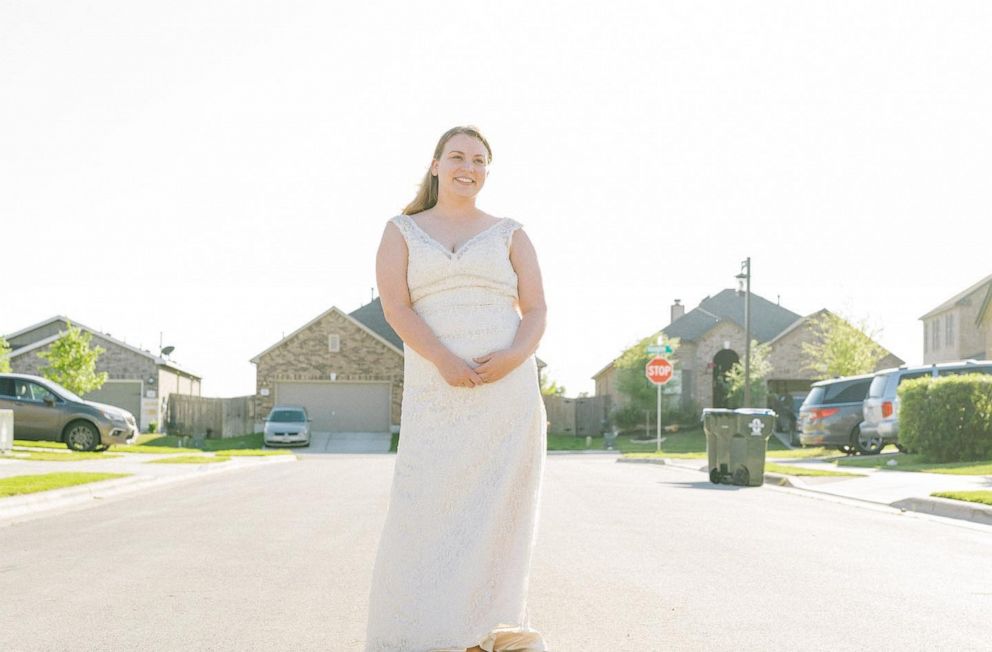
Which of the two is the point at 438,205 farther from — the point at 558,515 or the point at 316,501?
the point at 316,501

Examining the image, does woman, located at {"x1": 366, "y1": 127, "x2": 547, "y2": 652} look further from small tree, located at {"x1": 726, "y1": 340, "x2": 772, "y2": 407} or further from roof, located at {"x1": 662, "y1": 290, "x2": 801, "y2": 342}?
roof, located at {"x1": 662, "y1": 290, "x2": 801, "y2": 342}

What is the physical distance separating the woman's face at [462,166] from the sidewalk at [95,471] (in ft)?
29.1

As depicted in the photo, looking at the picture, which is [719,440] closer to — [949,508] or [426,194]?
[949,508]

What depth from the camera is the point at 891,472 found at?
20375 mm

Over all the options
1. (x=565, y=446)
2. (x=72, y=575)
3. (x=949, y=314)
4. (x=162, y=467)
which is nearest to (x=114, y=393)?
(x=565, y=446)

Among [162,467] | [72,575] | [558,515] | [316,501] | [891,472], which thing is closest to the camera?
[72,575]

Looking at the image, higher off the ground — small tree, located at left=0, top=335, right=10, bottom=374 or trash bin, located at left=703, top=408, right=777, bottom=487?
small tree, located at left=0, top=335, right=10, bottom=374

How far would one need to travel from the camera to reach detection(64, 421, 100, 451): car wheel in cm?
2711

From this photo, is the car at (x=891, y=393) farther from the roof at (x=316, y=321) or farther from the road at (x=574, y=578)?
the roof at (x=316, y=321)

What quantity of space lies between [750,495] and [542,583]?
9.51m

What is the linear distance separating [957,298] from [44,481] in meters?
49.7

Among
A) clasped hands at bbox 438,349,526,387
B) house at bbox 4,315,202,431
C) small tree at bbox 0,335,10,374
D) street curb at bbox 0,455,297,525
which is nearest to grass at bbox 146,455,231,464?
street curb at bbox 0,455,297,525

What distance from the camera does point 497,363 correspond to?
426 cm

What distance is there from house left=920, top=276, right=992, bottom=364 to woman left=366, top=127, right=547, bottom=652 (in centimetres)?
4966
